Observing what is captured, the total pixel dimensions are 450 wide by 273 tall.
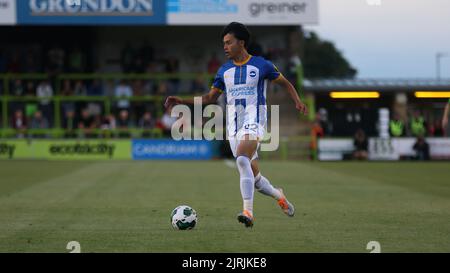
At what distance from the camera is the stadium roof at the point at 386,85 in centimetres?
3934

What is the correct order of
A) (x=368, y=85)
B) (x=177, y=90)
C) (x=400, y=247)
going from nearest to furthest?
(x=400, y=247), (x=177, y=90), (x=368, y=85)

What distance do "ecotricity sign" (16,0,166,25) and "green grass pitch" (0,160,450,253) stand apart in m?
15.2

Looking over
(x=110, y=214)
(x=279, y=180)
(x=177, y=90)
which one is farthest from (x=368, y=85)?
(x=110, y=214)

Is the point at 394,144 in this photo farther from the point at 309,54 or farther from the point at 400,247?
the point at 309,54

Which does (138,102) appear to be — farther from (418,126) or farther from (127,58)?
(418,126)

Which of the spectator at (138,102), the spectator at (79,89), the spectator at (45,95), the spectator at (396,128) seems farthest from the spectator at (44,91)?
the spectator at (396,128)

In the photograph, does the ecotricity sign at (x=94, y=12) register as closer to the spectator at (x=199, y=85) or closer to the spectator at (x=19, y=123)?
the spectator at (x=199, y=85)

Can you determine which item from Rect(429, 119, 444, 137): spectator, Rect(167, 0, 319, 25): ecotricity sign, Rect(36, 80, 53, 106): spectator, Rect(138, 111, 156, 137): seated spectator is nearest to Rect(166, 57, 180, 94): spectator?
Rect(138, 111, 156, 137): seated spectator

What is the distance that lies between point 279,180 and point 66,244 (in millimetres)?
12026

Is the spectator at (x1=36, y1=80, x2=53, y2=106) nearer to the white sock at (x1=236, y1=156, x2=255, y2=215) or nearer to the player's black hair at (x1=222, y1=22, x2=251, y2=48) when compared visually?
the player's black hair at (x1=222, y1=22, x2=251, y2=48)

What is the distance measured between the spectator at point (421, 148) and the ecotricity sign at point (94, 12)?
39.7 feet

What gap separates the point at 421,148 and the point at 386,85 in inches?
254

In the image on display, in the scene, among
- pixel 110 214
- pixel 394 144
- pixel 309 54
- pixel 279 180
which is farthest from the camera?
pixel 309 54

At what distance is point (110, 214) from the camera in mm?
12047
